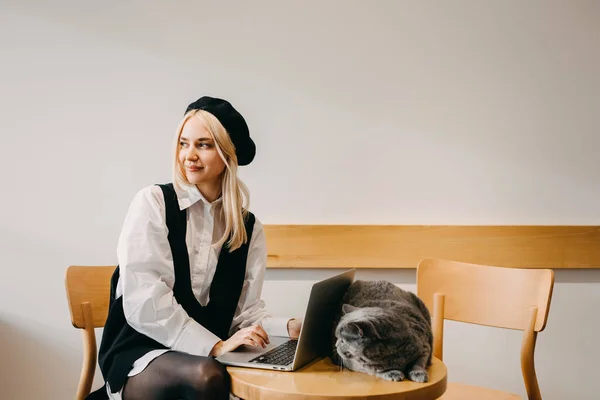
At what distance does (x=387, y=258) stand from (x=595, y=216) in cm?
95

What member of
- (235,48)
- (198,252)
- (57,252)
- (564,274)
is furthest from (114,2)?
(564,274)

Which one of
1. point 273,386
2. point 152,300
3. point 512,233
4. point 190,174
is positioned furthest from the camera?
point 512,233

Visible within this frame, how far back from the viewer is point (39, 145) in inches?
114

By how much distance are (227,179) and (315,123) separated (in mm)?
869

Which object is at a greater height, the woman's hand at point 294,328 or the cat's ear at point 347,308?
the cat's ear at point 347,308

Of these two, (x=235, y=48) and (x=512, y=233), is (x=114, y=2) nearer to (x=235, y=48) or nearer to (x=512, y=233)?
(x=235, y=48)

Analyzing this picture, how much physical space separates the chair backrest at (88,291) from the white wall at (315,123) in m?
0.58

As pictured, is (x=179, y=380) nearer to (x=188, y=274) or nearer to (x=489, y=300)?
(x=188, y=274)

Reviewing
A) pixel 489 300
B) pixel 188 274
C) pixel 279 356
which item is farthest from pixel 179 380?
pixel 489 300

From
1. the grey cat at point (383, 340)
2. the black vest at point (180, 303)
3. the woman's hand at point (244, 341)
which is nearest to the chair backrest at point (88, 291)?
the black vest at point (180, 303)

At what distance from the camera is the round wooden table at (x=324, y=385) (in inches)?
58.5

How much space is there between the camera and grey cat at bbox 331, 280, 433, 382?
1563 mm

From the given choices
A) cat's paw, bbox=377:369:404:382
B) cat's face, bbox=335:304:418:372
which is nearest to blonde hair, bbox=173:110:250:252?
cat's face, bbox=335:304:418:372

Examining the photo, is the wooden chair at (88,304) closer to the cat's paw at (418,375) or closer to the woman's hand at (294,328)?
the woman's hand at (294,328)
